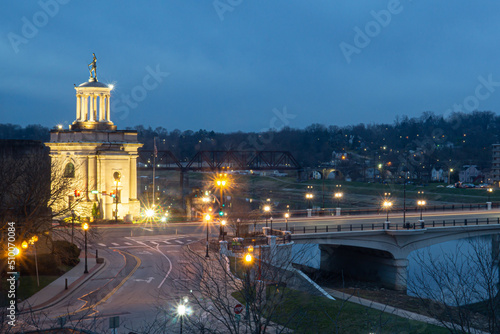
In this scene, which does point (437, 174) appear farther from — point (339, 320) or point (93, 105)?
point (339, 320)

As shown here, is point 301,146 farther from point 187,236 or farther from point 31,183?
point 31,183

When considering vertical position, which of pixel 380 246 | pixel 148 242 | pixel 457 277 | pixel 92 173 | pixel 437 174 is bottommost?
pixel 457 277

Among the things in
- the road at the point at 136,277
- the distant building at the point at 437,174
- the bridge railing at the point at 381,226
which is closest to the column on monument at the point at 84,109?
the road at the point at 136,277

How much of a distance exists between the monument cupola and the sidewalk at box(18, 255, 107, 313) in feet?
81.2

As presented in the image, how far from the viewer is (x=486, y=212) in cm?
5891

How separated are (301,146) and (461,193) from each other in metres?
99.9

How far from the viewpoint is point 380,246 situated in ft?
139

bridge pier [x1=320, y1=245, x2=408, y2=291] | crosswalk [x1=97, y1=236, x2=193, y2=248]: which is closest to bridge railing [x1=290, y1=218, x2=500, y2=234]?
bridge pier [x1=320, y1=245, x2=408, y2=291]

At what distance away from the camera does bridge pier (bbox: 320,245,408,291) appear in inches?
1663

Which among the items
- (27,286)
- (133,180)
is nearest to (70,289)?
(27,286)

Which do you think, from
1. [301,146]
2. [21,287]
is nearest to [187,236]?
[21,287]

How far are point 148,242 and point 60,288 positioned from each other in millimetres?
14362

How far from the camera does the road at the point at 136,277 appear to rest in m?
21.7

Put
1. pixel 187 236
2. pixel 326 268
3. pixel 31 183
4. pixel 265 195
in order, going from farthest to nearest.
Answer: pixel 265 195 → pixel 326 268 → pixel 187 236 → pixel 31 183
